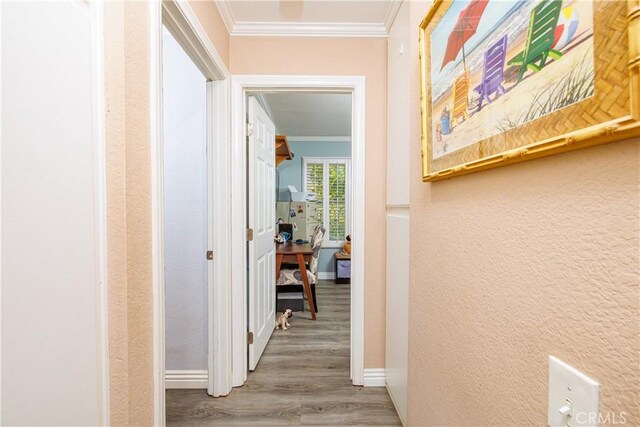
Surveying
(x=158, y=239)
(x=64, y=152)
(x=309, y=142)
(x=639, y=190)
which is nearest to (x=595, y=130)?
(x=639, y=190)

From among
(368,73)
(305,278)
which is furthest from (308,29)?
(305,278)

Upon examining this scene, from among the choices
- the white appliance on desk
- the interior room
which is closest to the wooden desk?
the white appliance on desk

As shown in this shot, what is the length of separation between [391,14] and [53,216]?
6.69 feet

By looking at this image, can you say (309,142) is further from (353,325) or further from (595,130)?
(595,130)

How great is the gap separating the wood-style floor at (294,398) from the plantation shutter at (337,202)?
283 centimetres

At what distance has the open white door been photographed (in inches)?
88.2

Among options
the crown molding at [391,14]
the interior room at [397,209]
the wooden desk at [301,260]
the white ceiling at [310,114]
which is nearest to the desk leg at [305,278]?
the wooden desk at [301,260]

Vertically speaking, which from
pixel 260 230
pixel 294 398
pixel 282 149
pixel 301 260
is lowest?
pixel 294 398

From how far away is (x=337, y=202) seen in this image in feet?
17.9

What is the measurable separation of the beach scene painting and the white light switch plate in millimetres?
413

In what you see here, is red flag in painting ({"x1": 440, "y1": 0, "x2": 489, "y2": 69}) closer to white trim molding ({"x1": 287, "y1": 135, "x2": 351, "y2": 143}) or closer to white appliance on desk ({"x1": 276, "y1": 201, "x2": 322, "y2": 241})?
white appliance on desk ({"x1": 276, "y1": 201, "x2": 322, "y2": 241})

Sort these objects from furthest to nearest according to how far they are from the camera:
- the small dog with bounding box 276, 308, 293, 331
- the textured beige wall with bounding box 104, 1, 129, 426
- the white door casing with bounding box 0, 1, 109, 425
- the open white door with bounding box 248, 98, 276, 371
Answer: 1. the small dog with bounding box 276, 308, 293, 331
2. the open white door with bounding box 248, 98, 276, 371
3. the textured beige wall with bounding box 104, 1, 129, 426
4. the white door casing with bounding box 0, 1, 109, 425

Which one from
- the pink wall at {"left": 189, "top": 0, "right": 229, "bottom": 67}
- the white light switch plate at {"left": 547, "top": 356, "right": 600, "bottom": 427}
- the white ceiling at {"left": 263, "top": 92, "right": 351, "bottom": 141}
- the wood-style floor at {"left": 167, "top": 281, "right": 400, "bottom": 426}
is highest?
the white ceiling at {"left": 263, "top": 92, "right": 351, "bottom": 141}

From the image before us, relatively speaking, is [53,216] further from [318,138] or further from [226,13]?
[318,138]
